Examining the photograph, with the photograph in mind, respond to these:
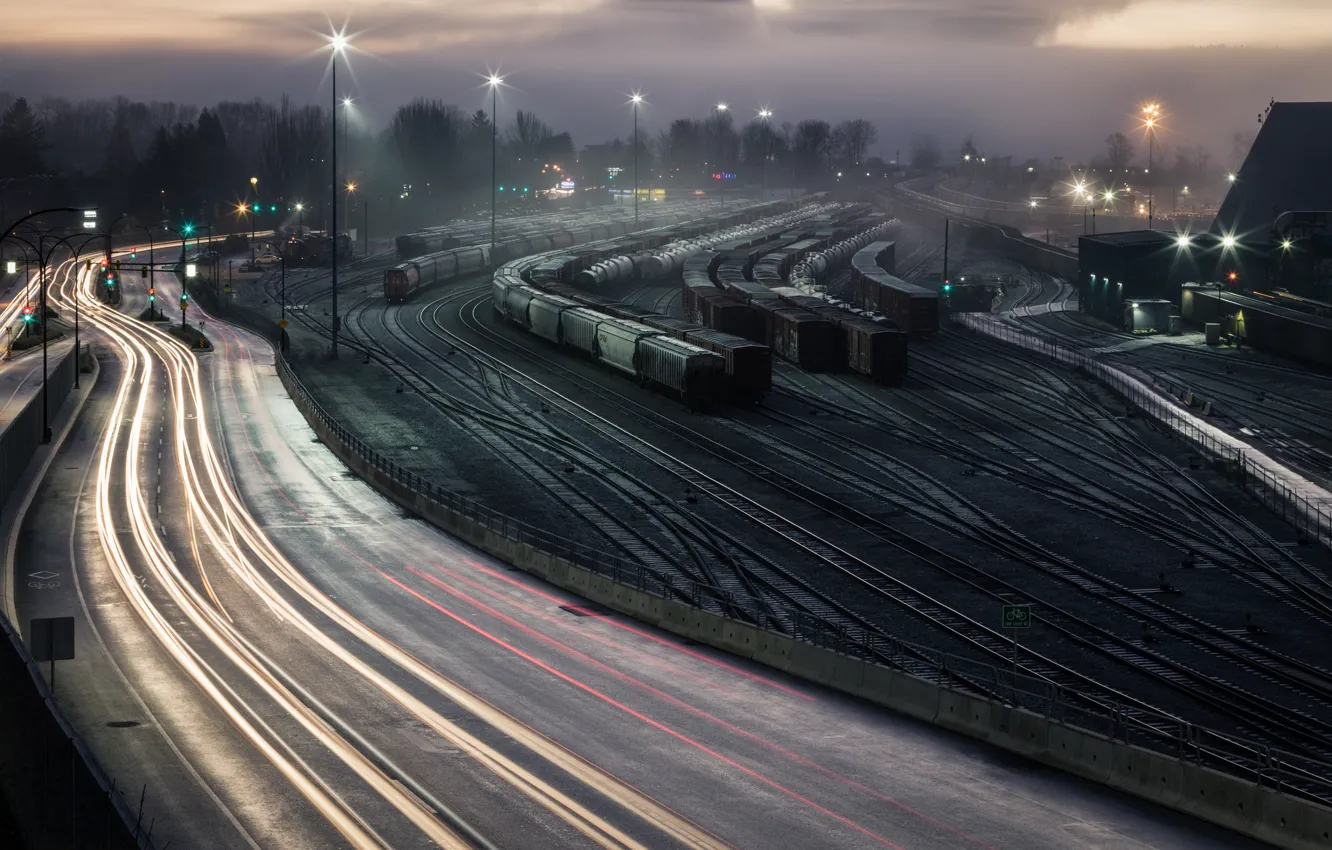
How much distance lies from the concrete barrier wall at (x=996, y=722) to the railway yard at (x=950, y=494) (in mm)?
1507

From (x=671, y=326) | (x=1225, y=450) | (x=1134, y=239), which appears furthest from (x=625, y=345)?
(x=1134, y=239)

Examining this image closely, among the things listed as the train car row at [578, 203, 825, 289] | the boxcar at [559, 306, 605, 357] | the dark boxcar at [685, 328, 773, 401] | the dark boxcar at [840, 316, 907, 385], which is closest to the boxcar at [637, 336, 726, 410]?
the dark boxcar at [685, 328, 773, 401]

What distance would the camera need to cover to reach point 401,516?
50.0 meters

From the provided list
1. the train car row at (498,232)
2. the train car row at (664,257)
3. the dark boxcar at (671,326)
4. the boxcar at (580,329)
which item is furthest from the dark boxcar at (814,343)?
the train car row at (498,232)

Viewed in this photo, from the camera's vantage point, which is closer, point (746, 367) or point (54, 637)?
point (54, 637)

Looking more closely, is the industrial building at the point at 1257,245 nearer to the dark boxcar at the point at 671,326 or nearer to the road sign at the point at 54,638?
the dark boxcar at the point at 671,326

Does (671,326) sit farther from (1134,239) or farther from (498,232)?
(498,232)

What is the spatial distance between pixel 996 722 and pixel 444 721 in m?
10.8

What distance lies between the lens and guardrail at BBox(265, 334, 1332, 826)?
27125 mm

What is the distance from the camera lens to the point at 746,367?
67062 mm

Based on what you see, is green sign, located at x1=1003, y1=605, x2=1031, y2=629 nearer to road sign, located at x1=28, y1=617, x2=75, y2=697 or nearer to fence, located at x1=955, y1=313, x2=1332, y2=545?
road sign, located at x1=28, y1=617, x2=75, y2=697

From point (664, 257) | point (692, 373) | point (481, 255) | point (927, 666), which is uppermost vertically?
point (664, 257)

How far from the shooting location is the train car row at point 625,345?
6656 centimetres

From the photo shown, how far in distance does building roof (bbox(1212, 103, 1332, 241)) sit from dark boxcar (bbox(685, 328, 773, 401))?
65237mm
